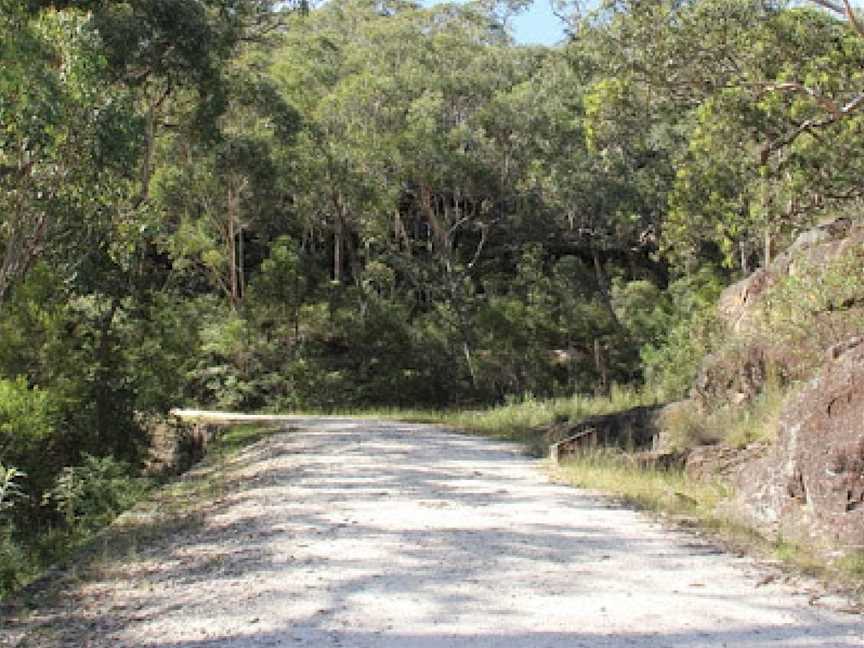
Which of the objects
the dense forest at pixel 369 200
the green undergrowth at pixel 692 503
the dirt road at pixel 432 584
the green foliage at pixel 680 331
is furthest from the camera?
the green foliage at pixel 680 331

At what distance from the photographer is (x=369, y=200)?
35.7 m

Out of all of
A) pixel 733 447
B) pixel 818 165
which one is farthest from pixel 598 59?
pixel 733 447

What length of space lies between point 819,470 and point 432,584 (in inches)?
125

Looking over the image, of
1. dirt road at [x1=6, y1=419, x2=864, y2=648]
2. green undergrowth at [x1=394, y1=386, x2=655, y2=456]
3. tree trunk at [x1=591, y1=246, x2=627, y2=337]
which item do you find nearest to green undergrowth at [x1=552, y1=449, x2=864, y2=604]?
dirt road at [x1=6, y1=419, x2=864, y2=648]

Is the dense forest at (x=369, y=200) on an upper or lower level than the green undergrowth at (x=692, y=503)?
upper

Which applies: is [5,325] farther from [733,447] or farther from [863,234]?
[863,234]

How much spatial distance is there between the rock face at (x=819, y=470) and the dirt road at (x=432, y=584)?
722 mm

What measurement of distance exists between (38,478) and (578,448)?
8.12 meters

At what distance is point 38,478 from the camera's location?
14.8 metres

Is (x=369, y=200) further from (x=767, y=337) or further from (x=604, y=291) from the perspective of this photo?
(x=767, y=337)

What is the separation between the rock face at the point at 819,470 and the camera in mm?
7047

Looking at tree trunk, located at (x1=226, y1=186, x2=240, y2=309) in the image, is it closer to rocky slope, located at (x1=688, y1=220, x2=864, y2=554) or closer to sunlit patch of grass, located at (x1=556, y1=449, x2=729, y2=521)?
rocky slope, located at (x1=688, y1=220, x2=864, y2=554)

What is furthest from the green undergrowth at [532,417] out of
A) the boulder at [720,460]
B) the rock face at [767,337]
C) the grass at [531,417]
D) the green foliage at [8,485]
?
the green foliage at [8,485]

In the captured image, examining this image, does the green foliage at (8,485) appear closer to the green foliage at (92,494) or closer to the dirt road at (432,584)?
the green foliage at (92,494)
